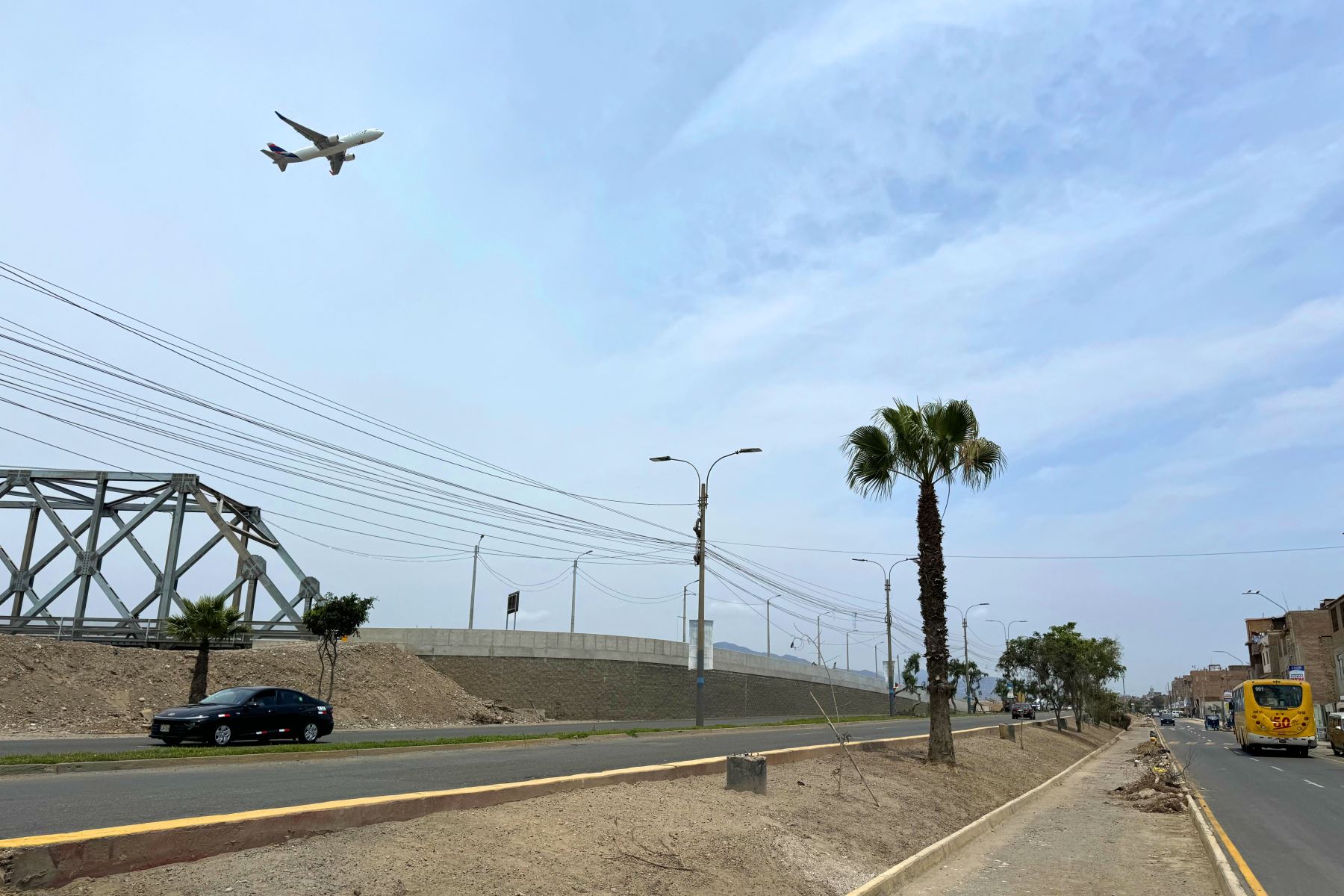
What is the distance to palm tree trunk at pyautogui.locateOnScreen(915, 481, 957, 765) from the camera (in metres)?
20.0

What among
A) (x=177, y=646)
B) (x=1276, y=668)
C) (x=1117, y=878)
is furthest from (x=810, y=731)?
(x=1276, y=668)

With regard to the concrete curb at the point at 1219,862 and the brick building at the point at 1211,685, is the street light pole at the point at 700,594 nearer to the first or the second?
the concrete curb at the point at 1219,862

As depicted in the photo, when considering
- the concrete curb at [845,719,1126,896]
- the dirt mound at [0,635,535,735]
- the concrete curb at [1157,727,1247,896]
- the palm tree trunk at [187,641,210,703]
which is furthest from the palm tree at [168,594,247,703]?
the concrete curb at [1157,727,1247,896]

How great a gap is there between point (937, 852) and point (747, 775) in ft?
8.89

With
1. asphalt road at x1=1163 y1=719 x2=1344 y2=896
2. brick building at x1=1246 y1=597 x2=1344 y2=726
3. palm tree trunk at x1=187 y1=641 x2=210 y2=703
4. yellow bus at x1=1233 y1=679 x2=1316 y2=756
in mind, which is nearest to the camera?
asphalt road at x1=1163 y1=719 x2=1344 y2=896

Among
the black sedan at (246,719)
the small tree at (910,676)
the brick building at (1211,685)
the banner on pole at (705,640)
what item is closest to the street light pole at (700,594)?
the banner on pole at (705,640)

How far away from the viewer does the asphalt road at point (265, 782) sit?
8.99 metres

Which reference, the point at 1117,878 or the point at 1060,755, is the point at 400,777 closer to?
the point at 1117,878

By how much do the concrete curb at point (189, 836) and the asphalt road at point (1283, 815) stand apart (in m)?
9.64

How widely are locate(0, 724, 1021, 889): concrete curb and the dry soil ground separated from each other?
4.0 inches

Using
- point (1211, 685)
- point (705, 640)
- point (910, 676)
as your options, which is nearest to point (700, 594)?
point (705, 640)

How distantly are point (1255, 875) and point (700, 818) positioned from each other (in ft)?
23.7

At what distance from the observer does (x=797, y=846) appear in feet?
33.8

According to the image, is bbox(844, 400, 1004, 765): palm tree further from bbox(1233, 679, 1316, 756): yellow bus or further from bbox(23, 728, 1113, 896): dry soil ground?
bbox(1233, 679, 1316, 756): yellow bus
